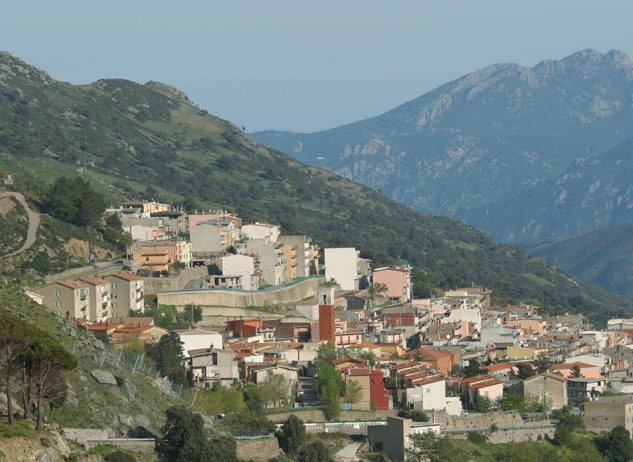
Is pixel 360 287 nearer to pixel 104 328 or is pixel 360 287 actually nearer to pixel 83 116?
pixel 104 328

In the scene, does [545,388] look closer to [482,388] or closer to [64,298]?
[482,388]

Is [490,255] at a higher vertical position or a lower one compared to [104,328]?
higher

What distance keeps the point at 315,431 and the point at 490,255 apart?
15063 cm

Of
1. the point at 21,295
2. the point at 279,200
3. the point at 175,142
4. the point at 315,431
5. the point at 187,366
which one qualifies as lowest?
the point at 315,431

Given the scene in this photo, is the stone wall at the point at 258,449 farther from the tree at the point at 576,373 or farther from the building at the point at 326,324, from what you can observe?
the tree at the point at 576,373

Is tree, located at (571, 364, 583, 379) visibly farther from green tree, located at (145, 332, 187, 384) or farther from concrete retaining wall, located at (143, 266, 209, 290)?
concrete retaining wall, located at (143, 266, 209, 290)

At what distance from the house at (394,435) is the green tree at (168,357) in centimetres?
1019

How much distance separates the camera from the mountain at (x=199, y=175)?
128 metres

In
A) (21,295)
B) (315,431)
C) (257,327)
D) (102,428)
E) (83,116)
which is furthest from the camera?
(83,116)

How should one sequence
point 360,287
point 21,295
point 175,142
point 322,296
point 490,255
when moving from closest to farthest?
point 21,295
point 322,296
point 360,287
point 175,142
point 490,255

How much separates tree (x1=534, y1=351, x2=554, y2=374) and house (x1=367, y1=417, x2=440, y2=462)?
1944cm

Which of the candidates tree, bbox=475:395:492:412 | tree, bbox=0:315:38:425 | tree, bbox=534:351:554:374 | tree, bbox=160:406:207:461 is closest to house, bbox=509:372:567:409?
tree, bbox=475:395:492:412

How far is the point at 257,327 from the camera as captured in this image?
2788 inches

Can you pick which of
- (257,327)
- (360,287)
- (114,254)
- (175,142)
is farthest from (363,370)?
(175,142)
